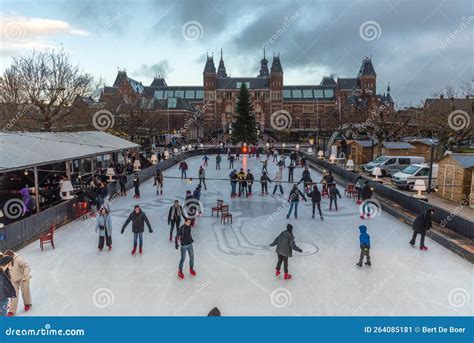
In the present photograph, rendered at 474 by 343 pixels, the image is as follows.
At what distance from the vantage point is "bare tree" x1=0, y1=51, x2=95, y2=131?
92.4ft

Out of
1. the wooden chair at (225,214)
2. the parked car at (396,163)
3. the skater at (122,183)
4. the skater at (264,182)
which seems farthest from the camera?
the parked car at (396,163)

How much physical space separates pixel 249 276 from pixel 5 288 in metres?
4.99

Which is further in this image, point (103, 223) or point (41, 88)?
point (41, 88)

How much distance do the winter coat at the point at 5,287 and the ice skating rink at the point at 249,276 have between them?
0.83 m

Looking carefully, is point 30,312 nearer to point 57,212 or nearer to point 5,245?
point 5,245

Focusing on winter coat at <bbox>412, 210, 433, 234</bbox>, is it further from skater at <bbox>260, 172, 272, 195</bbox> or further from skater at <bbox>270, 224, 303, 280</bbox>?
skater at <bbox>260, 172, 272, 195</bbox>

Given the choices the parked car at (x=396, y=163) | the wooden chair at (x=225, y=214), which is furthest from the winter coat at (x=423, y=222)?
the parked car at (x=396, y=163)

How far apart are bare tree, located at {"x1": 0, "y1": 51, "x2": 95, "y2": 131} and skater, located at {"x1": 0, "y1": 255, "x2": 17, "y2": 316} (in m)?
24.2

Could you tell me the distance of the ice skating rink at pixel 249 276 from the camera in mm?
7258

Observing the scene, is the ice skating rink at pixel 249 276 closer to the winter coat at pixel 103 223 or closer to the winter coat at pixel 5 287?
the winter coat at pixel 103 223

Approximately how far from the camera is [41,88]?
28578mm

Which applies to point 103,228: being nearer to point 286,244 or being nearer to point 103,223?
point 103,223

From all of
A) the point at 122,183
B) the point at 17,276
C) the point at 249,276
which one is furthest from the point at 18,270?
the point at 122,183
